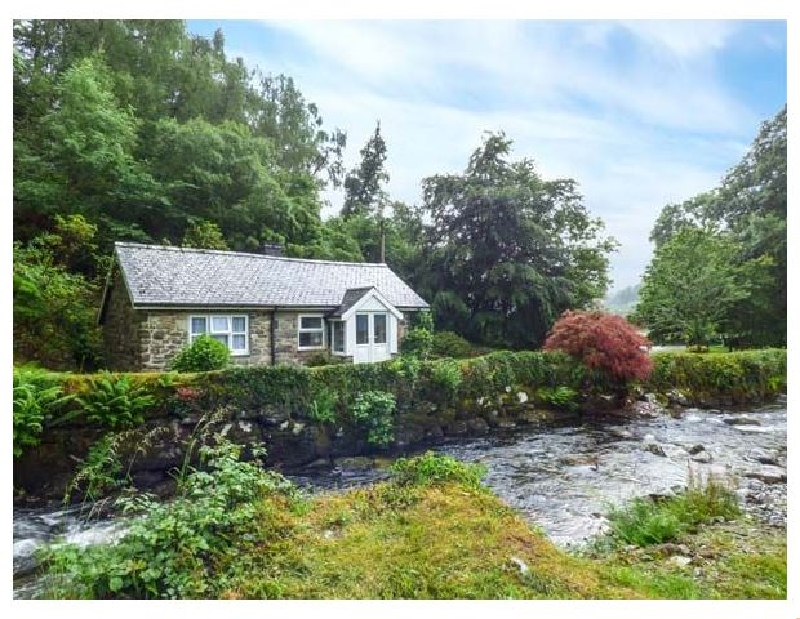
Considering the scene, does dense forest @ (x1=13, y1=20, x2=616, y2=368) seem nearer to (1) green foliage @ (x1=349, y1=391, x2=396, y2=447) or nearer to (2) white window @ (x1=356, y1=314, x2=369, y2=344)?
(2) white window @ (x1=356, y1=314, x2=369, y2=344)

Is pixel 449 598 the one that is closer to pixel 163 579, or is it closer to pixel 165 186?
pixel 163 579

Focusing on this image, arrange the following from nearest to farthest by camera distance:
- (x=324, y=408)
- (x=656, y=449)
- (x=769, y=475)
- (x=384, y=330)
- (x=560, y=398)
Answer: (x=769, y=475), (x=656, y=449), (x=324, y=408), (x=560, y=398), (x=384, y=330)

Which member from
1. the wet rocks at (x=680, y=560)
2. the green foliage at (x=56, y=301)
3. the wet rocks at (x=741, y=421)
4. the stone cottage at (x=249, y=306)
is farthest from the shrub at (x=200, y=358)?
the wet rocks at (x=741, y=421)

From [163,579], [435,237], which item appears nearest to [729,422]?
[435,237]

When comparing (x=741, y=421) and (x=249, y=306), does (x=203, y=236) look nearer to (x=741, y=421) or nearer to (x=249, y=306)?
(x=249, y=306)

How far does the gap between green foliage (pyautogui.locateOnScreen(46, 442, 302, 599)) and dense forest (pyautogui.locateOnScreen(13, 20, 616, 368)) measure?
175cm

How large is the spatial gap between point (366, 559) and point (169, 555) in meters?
0.89

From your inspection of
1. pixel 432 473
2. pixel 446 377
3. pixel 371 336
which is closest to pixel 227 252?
pixel 371 336

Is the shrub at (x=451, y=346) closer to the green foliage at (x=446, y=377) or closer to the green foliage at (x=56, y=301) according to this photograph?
the green foliage at (x=446, y=377)

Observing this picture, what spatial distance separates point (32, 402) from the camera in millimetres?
3219

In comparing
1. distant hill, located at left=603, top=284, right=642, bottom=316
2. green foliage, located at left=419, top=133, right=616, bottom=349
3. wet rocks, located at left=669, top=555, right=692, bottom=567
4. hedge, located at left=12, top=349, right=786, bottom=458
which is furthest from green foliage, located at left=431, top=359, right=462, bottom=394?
wet rocks, located at left=669, top=555, right=692, bottom=567

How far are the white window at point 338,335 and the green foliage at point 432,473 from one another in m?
3.86

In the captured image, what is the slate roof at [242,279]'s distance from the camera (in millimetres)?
5273
